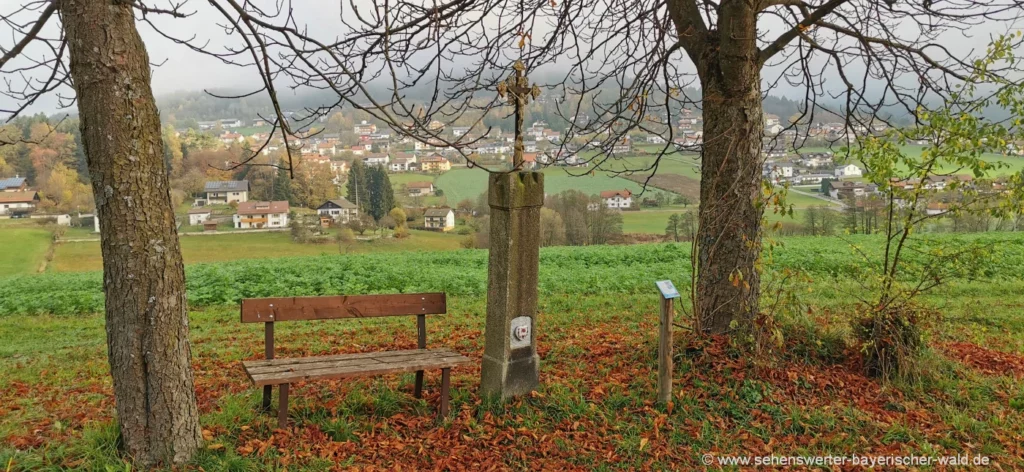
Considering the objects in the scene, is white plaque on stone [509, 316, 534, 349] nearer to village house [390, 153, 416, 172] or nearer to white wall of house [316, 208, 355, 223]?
white wall of house [316, 208, 355, 223]

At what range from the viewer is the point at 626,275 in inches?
531

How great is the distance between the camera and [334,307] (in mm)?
4695

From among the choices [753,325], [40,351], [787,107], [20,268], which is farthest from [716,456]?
[20,268]

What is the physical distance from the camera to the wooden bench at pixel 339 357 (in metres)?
4.12

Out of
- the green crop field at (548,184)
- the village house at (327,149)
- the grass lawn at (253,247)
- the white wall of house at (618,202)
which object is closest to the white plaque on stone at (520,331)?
the grass lawn at (253,247)

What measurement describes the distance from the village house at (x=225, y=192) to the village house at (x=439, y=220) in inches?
597

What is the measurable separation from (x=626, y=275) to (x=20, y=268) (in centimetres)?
3409

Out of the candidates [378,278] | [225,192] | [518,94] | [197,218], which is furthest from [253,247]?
[518,94]

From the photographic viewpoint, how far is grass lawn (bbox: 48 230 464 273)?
31953mm

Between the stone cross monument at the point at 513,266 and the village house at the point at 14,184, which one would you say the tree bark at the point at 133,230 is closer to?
the stone cross monument at the point at 513,266

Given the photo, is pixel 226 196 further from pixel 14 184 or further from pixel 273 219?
pixel 14 184

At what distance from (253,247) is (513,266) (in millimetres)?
34449

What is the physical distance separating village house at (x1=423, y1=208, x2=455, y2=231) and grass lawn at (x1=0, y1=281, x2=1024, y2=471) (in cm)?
3061

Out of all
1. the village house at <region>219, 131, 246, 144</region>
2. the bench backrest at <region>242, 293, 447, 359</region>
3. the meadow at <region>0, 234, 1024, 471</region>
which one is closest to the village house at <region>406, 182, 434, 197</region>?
the village house at <region>219, 131, 246, 144</region>
